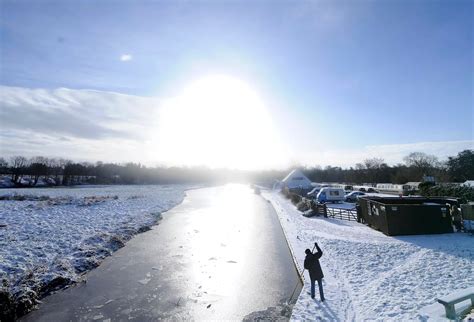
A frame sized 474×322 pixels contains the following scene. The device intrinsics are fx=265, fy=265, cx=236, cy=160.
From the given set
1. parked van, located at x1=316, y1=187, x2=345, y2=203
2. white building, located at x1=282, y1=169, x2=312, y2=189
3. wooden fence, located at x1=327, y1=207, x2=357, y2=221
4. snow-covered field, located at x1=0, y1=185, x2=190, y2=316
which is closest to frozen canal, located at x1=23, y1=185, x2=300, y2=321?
snow-covered field, located at x1=0, y1=185, x2=190, y2=316

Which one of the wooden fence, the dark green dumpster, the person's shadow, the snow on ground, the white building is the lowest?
the person's shadow

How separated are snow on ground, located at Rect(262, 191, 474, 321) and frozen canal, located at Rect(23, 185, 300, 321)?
151cm

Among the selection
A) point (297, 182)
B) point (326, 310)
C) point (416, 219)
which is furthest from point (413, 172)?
point (326, 310)

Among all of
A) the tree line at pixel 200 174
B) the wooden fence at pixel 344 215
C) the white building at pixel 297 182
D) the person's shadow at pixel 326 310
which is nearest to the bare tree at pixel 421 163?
the tree line at pixel 200 174

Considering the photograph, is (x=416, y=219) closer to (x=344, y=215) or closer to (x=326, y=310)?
(x=344, y=215)

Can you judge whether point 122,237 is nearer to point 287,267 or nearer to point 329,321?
point 287,267

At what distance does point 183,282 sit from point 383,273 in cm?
818

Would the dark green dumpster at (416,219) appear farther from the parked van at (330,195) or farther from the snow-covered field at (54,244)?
the parked van at (330,195)

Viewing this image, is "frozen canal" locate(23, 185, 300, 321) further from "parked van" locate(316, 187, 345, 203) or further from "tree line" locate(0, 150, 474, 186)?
"tree line" locate(0, 150, 474, 186)

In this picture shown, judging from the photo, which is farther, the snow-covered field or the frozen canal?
the snow-covered field

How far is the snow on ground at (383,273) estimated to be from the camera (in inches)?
312

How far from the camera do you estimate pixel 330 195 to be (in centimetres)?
3472

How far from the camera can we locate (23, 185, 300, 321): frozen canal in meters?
8.74

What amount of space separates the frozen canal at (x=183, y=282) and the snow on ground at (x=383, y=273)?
1512 millimetres
